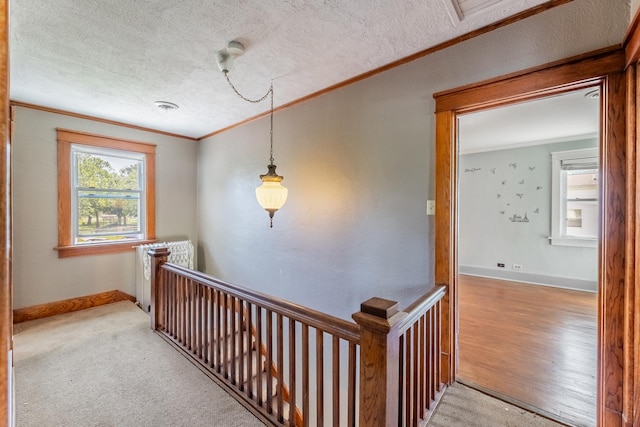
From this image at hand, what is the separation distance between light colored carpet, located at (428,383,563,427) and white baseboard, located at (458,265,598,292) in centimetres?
351

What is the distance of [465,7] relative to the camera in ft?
5.49

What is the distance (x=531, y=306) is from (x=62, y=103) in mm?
6377

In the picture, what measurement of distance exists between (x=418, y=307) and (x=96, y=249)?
416cm

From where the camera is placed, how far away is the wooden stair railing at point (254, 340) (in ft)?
4.79

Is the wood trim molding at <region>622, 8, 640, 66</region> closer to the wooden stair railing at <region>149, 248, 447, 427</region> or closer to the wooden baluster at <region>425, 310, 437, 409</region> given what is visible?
the wooden stair railing at <region>149, 248, 447, 427</region>

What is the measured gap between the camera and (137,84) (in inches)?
105

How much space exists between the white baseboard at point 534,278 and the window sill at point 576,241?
558 mm

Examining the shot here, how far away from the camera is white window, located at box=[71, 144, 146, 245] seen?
3613 mm

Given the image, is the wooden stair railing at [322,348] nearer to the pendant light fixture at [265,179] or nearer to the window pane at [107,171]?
the pendant light fixture at [265,179]

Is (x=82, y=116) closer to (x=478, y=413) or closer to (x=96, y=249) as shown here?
(x=96, y=249)

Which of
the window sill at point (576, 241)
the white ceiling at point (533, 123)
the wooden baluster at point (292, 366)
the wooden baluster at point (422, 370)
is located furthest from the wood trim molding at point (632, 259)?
the window sill at point (576, 241)

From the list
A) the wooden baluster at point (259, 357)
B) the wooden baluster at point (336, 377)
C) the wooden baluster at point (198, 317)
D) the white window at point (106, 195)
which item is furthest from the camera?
the white window at point (106, 195)

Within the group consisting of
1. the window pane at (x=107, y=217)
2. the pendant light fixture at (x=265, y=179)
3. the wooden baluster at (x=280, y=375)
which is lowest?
the wooden baluster at (x=280, y=375)

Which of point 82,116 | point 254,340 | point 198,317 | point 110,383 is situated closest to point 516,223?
point 254,340
